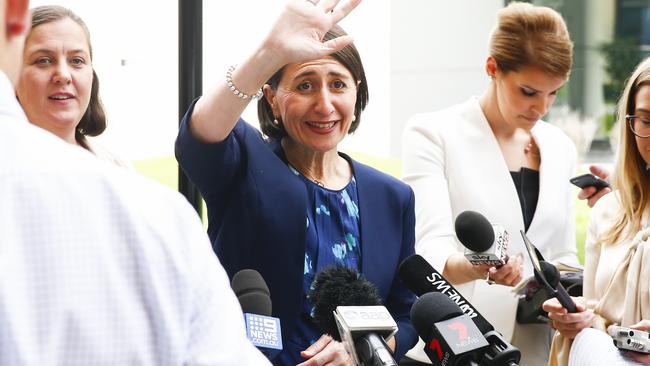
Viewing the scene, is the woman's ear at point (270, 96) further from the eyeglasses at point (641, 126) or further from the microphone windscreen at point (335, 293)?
the eyeglasses at point (641, 126)

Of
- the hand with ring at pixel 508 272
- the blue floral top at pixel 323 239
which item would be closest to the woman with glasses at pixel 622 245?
the hand with ring at pixel 508 272

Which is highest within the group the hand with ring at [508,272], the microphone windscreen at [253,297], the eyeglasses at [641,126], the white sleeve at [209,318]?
the eyeglasses at [641,126]

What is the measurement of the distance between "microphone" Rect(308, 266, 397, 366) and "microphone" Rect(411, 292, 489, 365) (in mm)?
76

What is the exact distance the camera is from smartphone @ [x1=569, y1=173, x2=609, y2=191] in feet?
9.42

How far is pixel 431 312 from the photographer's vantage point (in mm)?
1589

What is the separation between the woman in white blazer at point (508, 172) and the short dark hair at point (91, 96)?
97 centimetres

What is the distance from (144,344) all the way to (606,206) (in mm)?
2075

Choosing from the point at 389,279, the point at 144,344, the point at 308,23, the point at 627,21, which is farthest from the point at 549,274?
the point at 627,21

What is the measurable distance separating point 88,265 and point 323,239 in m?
1.27

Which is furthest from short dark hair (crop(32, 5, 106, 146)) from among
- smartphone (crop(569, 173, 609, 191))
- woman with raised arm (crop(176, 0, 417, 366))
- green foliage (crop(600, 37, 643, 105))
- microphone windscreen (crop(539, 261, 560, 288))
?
green foliage (crop(600, 37, 643, 105))

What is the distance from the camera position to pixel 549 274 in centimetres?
206

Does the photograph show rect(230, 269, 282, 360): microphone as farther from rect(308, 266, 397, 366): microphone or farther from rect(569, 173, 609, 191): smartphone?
rect(569, 173, 609, 191): smartphone

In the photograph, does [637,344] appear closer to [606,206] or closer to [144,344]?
[606,206]

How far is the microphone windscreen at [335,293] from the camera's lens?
1.77 metres
